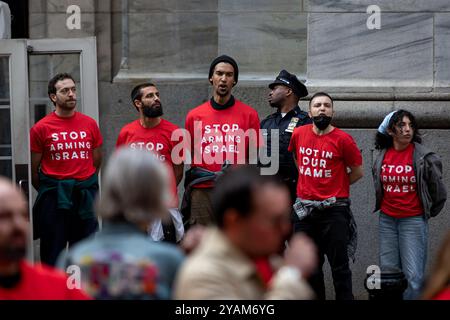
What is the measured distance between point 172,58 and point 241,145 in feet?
8.74

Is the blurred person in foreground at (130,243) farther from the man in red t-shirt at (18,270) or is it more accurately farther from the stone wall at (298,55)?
the stone wall at (298,55)

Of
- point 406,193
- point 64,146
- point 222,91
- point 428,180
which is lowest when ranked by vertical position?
point 406,193

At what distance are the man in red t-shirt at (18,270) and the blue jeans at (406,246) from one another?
5.85 metres

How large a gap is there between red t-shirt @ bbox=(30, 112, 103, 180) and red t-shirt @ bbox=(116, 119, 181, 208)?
1.02 ft

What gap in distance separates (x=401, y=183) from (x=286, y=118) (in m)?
1.13

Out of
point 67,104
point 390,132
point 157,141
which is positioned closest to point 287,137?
point 390,132

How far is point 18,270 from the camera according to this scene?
4.52 m

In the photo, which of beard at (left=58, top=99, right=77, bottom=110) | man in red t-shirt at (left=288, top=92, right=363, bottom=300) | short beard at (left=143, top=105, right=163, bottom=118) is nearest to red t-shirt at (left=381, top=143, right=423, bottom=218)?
man in red t-shirt at (left=288, top=92, right=363, bottom=300)

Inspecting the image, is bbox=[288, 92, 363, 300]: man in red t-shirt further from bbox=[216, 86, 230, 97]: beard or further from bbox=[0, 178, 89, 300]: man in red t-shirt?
bbox=[0, 178, 89, 300]: man in red t-shirt

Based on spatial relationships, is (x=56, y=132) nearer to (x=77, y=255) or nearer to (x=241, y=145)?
(x=241, y=145)

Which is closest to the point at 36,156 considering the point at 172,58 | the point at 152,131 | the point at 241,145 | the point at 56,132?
the point at 56,132

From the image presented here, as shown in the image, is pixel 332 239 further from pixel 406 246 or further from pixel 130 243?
pixel 130 243

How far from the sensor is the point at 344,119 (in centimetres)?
1173

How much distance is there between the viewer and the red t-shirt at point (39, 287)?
14.9 feet
